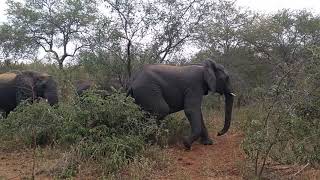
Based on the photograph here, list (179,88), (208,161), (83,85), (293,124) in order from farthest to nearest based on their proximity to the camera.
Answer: (83,85)
(179,88)
(208,161)
(293,124)

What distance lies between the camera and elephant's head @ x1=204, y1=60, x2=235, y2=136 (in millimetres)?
10852

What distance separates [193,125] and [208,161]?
61.2 inches

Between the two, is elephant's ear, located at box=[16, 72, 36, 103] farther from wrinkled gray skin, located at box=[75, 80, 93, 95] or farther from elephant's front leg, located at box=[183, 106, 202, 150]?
elephant's front leg, located at box=[183, 106, 202, 150]

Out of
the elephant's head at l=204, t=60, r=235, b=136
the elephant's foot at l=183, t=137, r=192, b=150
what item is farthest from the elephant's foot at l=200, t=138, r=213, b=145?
the elephant's foot at l=183, t=137, r=192, b=150

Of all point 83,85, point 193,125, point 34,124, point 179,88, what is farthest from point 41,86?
point 193,125

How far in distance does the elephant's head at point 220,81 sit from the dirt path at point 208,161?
533 millimetres

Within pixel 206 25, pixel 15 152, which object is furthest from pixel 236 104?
pixel 15 152

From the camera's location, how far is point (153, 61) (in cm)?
1572

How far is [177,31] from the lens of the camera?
1642 centimetres

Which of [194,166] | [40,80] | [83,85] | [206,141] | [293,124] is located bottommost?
[194,166]

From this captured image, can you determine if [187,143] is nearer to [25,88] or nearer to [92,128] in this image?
[92,128]

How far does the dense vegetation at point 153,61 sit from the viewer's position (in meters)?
7.09

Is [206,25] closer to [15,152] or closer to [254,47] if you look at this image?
[254,47]

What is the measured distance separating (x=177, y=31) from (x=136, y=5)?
5.37 ft
